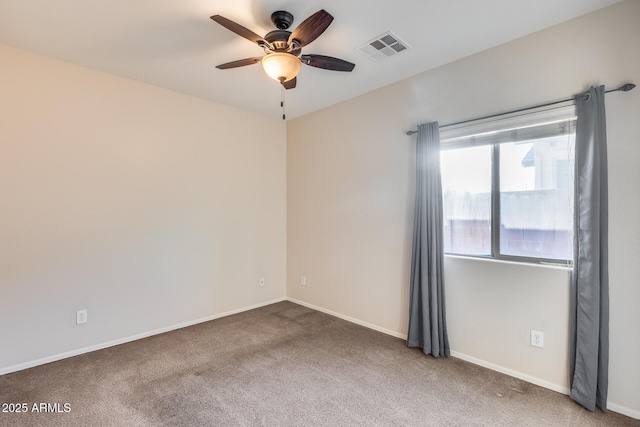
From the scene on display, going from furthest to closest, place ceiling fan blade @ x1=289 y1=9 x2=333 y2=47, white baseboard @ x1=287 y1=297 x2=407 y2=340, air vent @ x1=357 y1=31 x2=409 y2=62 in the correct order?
1. white baseboard @ x1=287 y1=297 x2=407 y2=340
2. air vent @ x1=357 y1=31 x2=409 y2=62
3. ceiling fan blade @ x1=289 y1=9 x2=333 y2=47

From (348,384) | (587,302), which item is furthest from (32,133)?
(587,302)

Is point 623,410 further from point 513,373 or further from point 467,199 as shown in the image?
point 467,199

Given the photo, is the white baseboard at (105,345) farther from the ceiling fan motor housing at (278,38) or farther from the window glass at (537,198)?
the window glass at (537,198)

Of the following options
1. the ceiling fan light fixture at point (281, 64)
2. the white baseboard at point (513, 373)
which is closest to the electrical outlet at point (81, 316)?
the ceiling fan light fixture at point (281, 64)

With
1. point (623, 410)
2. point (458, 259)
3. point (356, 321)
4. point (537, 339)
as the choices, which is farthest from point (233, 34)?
point (623, 410)

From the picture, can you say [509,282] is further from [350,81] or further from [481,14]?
[350,81]

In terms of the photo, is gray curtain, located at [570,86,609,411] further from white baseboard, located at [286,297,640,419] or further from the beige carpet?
the beige carpet

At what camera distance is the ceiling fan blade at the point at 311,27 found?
164cm

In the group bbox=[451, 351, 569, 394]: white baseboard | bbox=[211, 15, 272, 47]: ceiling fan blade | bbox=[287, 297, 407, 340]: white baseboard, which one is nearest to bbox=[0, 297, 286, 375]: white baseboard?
bbox=[287, 297, 407, 340]: white baseboard

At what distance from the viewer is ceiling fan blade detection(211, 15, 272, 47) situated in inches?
65.5

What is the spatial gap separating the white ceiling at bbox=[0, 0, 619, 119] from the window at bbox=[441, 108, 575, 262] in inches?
27.2

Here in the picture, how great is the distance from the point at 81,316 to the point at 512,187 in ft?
12.9

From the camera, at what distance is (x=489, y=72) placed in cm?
250

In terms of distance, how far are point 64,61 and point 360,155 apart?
115 inches
